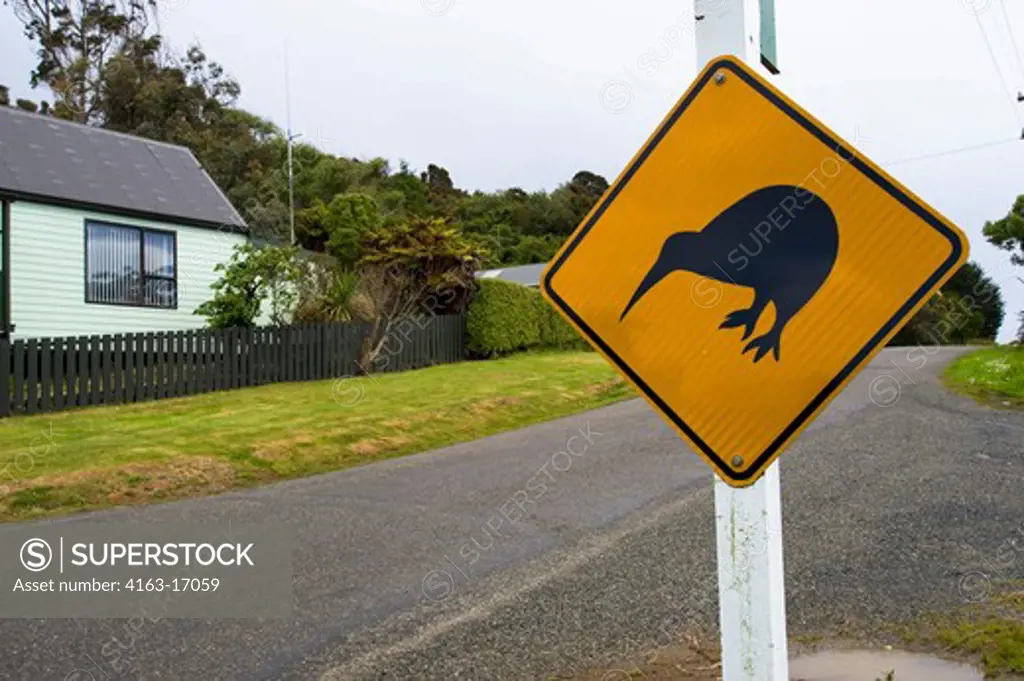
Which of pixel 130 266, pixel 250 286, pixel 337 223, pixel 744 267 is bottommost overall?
pixel 744 267

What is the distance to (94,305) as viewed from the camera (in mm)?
18578

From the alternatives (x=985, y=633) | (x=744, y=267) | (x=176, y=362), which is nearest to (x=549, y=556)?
(x=985, y=633)

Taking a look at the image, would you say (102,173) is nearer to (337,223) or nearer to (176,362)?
(176,362)

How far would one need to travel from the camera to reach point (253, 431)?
11.7 metres

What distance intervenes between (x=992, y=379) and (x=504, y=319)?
462 inches

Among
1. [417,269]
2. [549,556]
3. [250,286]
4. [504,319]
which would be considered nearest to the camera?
[549,556]

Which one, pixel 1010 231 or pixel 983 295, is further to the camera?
pixel 983 295

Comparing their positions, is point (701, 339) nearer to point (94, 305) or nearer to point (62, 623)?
point (62, 623)

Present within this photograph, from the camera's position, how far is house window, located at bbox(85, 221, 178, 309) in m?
18.8

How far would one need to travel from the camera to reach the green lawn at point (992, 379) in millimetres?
14336

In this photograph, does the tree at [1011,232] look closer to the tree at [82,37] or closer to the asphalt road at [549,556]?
the asphalt road at [549,556]

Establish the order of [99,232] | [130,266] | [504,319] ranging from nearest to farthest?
1. [99,232]
2. [130,266]
3. [504,319]

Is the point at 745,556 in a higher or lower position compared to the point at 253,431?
higher

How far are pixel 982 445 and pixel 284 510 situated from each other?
7821mm
